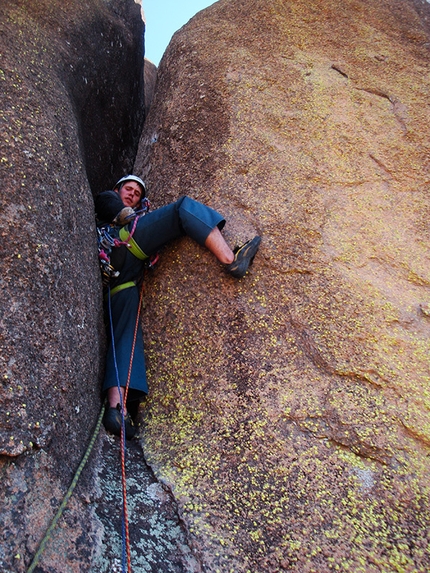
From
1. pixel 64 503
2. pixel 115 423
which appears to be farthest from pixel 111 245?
pixel 64 503

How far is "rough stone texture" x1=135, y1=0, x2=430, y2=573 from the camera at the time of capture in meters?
2.54

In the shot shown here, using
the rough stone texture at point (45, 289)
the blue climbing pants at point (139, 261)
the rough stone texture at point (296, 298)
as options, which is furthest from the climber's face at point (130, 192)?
the rough stone texture at point (45, 289)

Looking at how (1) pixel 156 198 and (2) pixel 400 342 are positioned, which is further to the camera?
(1) pixel 156 198

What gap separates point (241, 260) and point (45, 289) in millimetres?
1352

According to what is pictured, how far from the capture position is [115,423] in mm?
2961

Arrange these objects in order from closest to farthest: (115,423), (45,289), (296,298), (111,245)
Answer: (45,289) → (115,423) → (296,298) → (111,245)

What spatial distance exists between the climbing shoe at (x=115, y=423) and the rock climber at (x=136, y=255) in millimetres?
42

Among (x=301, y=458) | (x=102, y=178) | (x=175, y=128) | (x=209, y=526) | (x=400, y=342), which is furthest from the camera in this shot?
(x=102, y=178)

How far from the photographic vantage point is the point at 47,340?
8.36 feet

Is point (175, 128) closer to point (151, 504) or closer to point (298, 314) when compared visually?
point (298, 314)

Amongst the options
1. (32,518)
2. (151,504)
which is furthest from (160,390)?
(32,518)

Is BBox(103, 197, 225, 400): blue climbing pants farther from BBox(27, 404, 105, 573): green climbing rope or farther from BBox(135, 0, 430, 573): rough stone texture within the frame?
BBox(27, 404, 105, 573): green climbing rope

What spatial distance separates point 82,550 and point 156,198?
278 centimetres

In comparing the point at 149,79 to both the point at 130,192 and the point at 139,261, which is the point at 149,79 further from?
the point at 139,261
